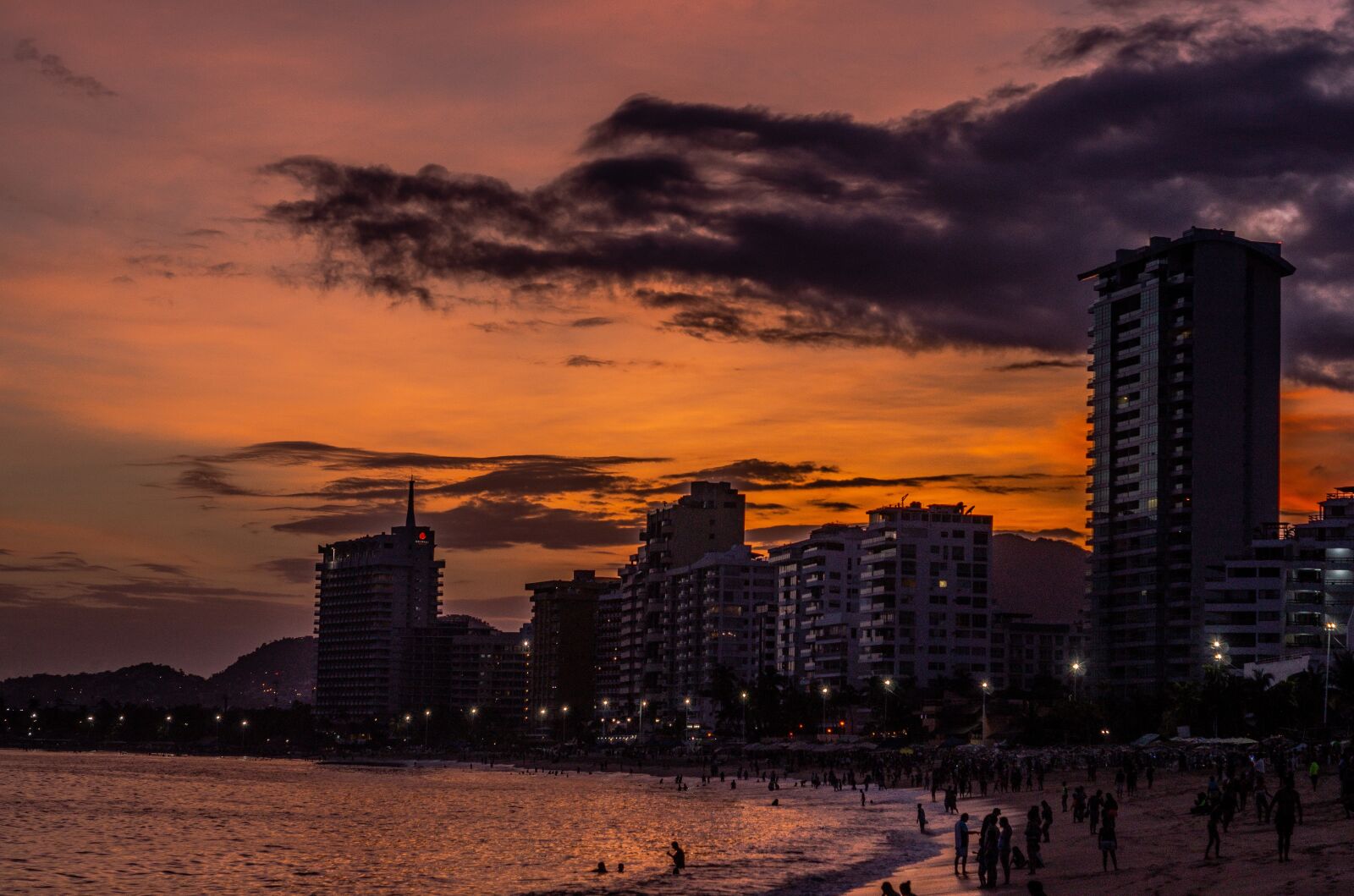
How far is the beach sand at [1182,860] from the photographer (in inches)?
1642

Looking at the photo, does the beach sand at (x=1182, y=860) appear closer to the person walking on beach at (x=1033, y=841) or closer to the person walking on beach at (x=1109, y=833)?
the person walking on beach at (x=1033, y=841)

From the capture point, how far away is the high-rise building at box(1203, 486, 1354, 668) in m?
160

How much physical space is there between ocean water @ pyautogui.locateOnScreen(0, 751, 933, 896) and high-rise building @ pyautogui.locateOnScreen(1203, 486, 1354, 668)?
5359 cm

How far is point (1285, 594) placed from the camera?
162625mm

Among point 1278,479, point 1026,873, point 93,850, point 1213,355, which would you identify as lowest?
point 93,850

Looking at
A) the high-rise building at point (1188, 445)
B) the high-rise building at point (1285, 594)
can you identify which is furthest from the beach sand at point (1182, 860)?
the high-rise building at point (1188, 445)

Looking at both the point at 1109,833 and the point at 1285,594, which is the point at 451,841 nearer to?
the point at 1109,833

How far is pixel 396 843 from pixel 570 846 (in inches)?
448

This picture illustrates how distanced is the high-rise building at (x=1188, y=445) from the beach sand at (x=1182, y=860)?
116 meters

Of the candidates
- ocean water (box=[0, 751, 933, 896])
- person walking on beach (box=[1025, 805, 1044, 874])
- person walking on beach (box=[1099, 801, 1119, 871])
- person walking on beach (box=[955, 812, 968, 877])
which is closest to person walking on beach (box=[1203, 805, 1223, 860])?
person walking on beach (box=[1099, 801, 1119, 871])

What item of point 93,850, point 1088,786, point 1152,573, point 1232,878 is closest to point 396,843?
point 93,850

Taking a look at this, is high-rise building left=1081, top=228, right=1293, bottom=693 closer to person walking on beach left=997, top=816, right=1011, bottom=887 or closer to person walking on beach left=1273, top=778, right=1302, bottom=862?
person walking on beach left=997, top=816, right=1011, bottom=887

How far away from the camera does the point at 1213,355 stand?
190500 millimetres

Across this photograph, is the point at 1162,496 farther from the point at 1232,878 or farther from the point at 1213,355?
the point at 1232,878
